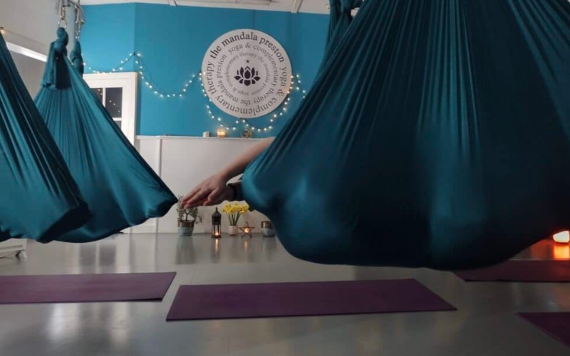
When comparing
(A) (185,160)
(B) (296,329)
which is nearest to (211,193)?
(B) (296,329)

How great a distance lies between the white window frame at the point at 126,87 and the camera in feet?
14.2

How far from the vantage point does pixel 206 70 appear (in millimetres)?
4430

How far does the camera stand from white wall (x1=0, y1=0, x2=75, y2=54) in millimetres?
3404

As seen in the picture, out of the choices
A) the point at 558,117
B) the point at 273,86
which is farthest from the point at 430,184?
the point at 273,86

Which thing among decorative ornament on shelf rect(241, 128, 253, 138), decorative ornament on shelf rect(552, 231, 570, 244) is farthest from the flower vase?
decorative ornament on shelf rect(552, 231, 570, 244)

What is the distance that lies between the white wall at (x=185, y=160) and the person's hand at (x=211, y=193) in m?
3.20

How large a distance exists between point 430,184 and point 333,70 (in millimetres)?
304

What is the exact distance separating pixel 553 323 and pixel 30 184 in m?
1.80

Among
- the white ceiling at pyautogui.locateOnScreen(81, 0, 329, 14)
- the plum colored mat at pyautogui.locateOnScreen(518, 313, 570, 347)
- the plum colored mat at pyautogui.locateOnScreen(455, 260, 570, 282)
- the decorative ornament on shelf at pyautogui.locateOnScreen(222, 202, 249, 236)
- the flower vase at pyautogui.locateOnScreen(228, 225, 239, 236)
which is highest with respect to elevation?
the white ceiling at pyautogui.locateOnScreen(81, 0, 329, 14)

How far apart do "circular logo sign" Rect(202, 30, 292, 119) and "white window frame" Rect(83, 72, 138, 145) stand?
65 centimetres

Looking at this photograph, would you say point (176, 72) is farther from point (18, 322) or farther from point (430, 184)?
point (430, 184)

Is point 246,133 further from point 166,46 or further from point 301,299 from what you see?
point 301,299

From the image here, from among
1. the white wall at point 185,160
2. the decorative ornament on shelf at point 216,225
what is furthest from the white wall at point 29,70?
the decorative ornament on shelf at point 216,225

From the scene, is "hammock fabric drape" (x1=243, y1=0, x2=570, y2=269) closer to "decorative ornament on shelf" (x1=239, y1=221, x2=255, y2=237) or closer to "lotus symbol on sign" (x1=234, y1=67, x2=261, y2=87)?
"decorative ornament on shelf" (x1=239, y1=221, x2=255, y2=237)
